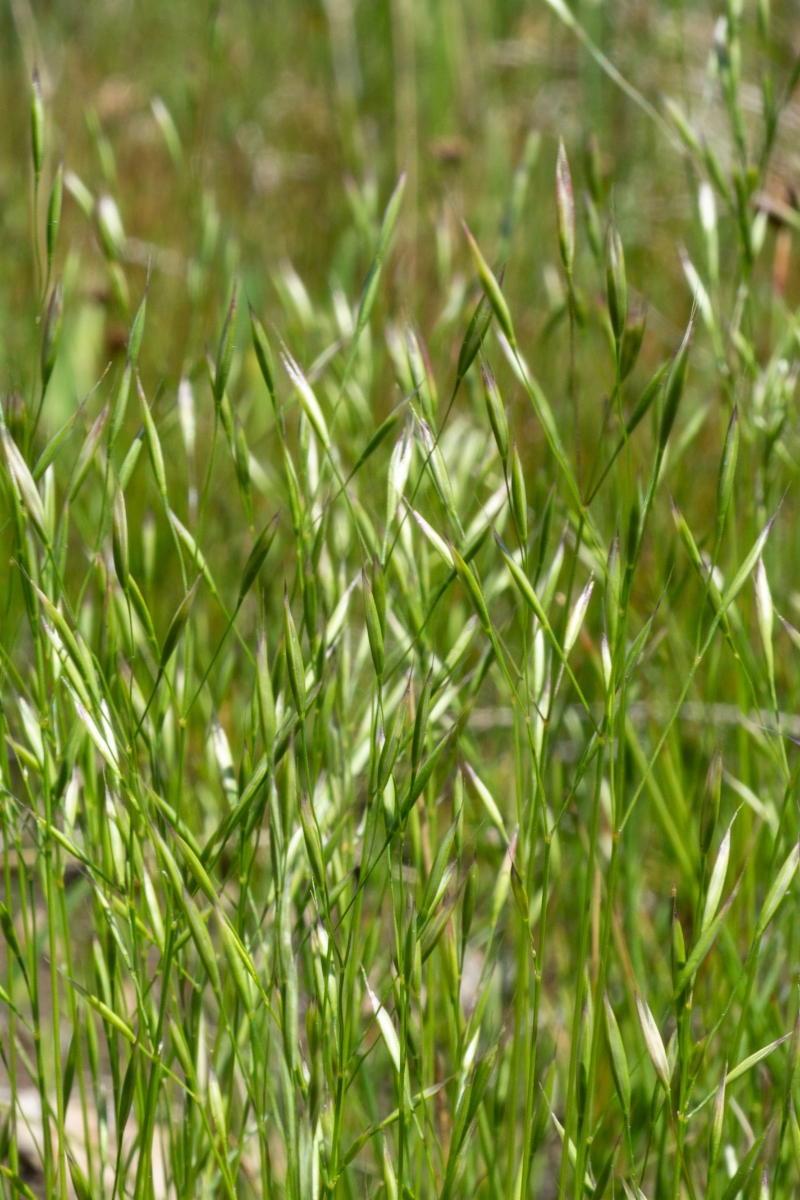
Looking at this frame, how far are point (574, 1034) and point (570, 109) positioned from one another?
3.21 metres

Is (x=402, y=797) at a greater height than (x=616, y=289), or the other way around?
(x=616, y=289)

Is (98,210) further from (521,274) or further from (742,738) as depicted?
(521,274)

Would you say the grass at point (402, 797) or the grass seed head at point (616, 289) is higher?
the grass seed head at point (616, 289)

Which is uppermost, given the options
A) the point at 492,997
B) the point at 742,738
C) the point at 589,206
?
the point at 589,206

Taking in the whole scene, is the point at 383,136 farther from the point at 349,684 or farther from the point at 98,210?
the point at 349,684

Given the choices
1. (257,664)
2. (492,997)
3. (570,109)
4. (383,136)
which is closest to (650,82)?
(570,109)

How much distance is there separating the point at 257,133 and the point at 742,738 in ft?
9.61

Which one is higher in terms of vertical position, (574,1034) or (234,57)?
(234,57)

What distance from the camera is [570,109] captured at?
3.33m

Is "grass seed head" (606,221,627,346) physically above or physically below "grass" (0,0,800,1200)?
above

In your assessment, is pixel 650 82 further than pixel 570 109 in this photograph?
No

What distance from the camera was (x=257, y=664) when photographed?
56 centimetres

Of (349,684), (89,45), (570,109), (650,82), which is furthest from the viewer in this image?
(89,45)

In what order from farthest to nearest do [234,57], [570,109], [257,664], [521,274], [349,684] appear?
[234,57] → [570,109] → [521,274] → [349,684] → [257,664]
